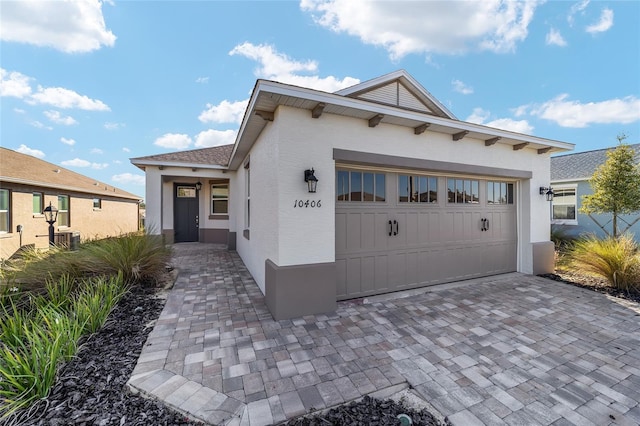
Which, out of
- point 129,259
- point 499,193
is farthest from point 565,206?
point 129,259

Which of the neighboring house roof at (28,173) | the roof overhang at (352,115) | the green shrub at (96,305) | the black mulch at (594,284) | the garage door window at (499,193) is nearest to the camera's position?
the green shrub at (96,305)

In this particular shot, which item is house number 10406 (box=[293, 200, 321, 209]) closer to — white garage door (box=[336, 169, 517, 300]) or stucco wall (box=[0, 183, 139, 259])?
white garage door (box=[336, 169, 517, 300])

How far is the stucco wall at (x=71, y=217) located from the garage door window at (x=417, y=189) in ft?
22.9

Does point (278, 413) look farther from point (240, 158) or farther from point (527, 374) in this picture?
point (240, 158)

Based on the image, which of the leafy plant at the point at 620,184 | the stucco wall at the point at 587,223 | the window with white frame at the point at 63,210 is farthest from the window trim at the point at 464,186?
the window with white frame at the point at 63,210

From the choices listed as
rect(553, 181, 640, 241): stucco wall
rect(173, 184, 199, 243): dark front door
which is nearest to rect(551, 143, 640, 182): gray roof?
rect(553, 181, 640, 241): stucco wall

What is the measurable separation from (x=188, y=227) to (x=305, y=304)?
10.1 metres

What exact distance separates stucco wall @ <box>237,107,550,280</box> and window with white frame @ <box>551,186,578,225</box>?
1032 cm

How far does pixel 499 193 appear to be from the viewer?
6625 millimetres

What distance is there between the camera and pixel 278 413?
2.07m

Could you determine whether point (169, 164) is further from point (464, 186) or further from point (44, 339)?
point (464, 186)

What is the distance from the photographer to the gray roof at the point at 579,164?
37.2 feet

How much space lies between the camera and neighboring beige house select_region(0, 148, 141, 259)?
933cm

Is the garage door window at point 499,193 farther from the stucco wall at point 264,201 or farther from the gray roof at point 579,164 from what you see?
the gray roof at point 579,164
